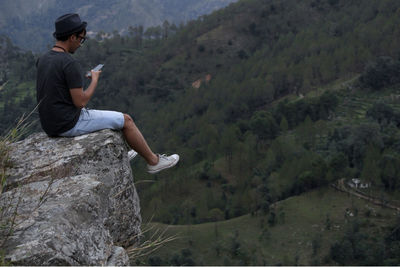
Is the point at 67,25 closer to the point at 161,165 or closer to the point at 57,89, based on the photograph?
the point at 57,89

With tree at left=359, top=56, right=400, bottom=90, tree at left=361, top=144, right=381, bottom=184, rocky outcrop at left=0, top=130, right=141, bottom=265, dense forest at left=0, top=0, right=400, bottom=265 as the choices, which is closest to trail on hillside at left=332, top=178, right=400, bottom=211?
dense forest at left=0, top=0, right=400, bottom=265

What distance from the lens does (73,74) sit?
4.31 meters

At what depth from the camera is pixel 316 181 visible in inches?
1527

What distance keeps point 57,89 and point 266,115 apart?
4607cm

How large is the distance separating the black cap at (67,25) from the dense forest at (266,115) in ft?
34.8

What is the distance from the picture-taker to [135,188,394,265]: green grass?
3119cm

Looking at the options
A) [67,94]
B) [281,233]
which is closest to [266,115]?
[281,233]

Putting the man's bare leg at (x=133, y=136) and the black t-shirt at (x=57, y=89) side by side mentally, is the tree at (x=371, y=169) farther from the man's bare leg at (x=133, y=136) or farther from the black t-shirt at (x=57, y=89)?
the black t-shirt at (x=57, y=89)

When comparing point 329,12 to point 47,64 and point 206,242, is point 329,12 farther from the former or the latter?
point 47,64

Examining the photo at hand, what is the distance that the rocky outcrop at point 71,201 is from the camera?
2.99 metres

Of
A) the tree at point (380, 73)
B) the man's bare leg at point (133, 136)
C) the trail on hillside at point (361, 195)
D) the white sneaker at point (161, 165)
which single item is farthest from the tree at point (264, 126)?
the man's bare leg at point (133, 136)

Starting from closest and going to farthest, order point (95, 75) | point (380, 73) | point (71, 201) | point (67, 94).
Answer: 1. point (71, 201)
2. point (67, 94)
3. point (95, 75)
4. point (380, 73)

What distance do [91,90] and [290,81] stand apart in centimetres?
5566

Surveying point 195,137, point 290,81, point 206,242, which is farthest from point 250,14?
point 206,242
